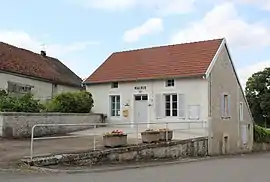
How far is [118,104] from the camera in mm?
31531

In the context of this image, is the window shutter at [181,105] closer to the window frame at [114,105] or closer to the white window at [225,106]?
the white window at [225,106]

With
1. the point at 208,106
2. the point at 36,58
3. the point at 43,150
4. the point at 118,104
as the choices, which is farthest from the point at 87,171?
the point at 36,58

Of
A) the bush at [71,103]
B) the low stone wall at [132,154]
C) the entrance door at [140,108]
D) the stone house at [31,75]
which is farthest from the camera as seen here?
the stone house at [31,75]

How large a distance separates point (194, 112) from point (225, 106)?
3909mm

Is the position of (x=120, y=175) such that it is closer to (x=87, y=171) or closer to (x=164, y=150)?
(x=87, y=171)

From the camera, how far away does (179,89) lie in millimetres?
28641

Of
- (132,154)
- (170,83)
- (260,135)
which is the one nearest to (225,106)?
(170,83)

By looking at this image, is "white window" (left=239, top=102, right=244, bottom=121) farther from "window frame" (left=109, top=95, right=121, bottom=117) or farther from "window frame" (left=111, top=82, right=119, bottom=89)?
"window frame" (left=111, top=82, right=119, bottom=89)

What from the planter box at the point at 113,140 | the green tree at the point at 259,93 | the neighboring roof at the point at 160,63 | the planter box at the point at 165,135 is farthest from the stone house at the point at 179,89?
the green tree at the point at 259,93

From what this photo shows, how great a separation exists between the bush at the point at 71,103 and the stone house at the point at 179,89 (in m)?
1.95

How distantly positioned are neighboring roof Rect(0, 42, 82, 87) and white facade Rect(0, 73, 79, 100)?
1.21 ft

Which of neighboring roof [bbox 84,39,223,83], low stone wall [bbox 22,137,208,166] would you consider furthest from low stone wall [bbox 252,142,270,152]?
low stone wall [bbox 22,137,208,166]

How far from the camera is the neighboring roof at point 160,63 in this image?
28922mm

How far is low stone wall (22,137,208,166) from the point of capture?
1406cm
